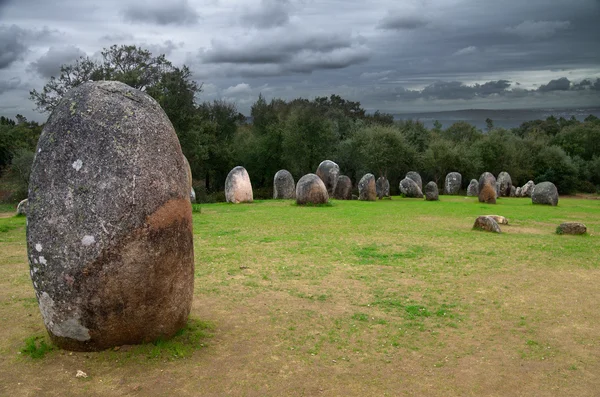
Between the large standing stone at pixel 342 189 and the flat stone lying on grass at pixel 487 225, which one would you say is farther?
the large standing stone at pixel 342 189

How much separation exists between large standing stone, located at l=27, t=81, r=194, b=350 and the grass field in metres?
0.47

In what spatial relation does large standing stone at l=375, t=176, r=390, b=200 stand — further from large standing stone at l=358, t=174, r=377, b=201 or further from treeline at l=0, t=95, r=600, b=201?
large standing stone at l=358, t=174, r=377, b=201

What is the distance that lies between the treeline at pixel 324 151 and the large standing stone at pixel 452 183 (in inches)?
117

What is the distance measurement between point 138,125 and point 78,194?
46.4 inches

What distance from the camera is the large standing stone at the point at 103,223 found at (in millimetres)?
6004

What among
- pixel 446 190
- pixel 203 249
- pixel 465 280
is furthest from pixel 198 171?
pixel 465 280

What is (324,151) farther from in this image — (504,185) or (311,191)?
(311,191)

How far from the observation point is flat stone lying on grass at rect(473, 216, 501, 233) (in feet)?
56.6

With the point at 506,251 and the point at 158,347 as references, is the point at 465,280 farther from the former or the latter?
the point at 158,347

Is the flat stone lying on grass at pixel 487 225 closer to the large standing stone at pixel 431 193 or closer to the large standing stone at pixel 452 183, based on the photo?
the large standing stone at pixel 431 193

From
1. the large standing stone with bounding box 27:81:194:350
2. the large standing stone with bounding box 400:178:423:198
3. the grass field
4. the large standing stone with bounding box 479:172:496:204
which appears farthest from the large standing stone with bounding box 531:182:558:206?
the large standing stone with bounding box 27:81:194:350

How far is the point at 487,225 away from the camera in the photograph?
17.5 metres

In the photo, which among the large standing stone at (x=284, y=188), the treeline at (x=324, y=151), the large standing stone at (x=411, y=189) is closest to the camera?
the large standing stone at (x=284, y=188)

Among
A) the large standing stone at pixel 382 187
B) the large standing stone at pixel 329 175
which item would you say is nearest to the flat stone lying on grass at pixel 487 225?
the large standing stone at pixel 329 175
